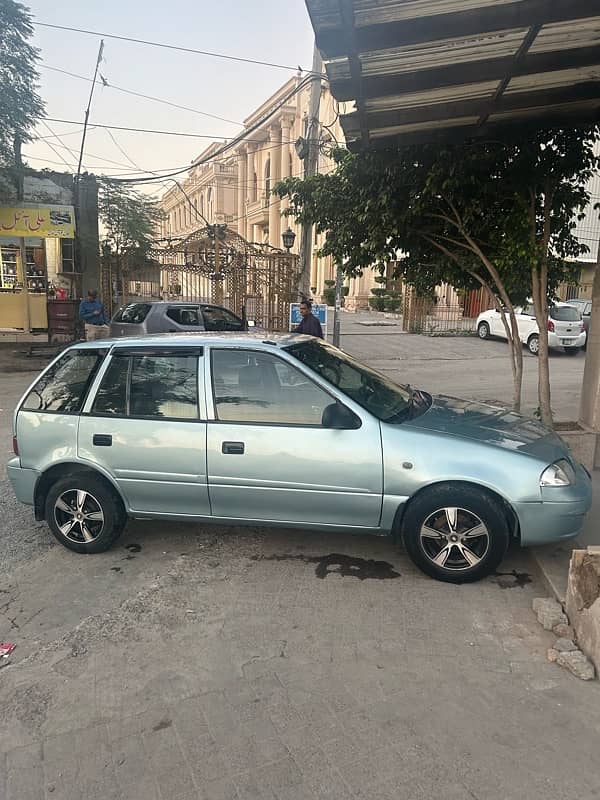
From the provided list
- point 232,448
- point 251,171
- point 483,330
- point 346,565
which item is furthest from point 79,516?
point 251,171

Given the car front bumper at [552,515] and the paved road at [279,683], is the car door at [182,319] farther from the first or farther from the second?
the car front bumper at [552,515]

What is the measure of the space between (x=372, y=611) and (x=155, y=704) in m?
1.40

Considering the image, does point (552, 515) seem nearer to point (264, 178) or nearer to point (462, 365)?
point (462, 365)

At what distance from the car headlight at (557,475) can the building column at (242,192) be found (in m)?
52.2

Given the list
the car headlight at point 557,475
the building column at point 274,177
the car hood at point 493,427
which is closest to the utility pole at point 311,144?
the car hood at point 493,427

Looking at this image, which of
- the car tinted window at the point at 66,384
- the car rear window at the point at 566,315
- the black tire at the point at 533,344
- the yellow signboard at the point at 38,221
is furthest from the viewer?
the black tire at the point at 533,344

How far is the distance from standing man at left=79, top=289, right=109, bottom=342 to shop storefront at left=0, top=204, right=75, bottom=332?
3.01 m

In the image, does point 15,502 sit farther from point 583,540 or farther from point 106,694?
point 583,540

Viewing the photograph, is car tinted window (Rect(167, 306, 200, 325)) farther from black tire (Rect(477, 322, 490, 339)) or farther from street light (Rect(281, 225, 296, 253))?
black tire (Rect(477, 322, 490, 339))

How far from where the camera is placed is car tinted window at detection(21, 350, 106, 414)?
4.38m

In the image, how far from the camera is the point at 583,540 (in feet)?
14.6

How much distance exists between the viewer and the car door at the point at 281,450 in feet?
12.6

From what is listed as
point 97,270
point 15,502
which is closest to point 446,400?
point 15,502

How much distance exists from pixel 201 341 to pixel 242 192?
5521cm
